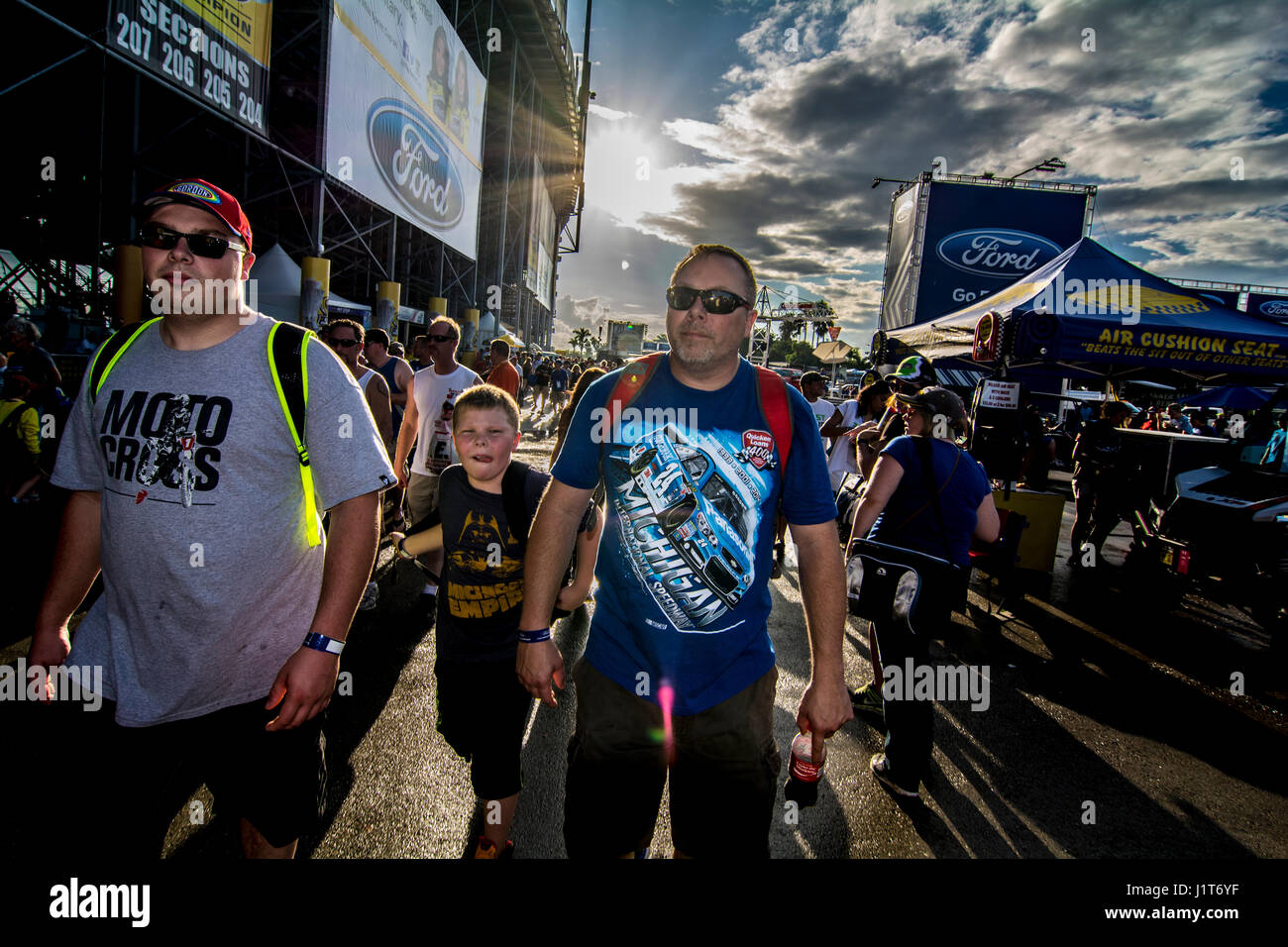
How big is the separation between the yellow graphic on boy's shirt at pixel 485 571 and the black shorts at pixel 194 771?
0.72 meters

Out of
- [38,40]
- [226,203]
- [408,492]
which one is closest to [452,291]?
[38,40]

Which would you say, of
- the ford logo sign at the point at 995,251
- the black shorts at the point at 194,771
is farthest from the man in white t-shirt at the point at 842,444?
the ford logo sign at the point at 995,251


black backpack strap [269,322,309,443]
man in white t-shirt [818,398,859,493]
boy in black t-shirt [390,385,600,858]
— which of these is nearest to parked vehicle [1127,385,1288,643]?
man in white t-shirt [818,398,859,493]

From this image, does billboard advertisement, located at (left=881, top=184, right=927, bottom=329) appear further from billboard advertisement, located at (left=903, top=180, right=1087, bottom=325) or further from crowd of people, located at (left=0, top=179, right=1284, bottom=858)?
crowd of people, located at (left=0, top=179, right=1284, bottom=858)

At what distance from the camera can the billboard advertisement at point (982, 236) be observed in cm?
2438

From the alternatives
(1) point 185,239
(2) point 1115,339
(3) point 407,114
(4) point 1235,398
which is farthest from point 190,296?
(4) point 1235,398

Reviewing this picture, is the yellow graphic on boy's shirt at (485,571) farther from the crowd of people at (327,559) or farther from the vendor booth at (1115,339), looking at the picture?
the vendor booth at (1115,339)

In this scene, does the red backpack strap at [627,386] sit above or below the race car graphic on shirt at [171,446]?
above

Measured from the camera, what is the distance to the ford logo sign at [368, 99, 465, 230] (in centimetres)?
1856

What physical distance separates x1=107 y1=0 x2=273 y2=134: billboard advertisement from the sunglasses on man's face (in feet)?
42.7

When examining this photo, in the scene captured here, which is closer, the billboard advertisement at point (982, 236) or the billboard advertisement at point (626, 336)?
the billboard advertisement at point (982, 236)

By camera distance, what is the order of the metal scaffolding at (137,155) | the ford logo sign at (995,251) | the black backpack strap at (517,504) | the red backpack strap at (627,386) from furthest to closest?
1. the ford logo sign at (995,251)
2. the metal scaffolding at (137,155)
3. the black backpack strap at (517,504)
4. the red backpack strap at (627,386)

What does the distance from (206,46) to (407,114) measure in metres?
8.87

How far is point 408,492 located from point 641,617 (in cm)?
396
